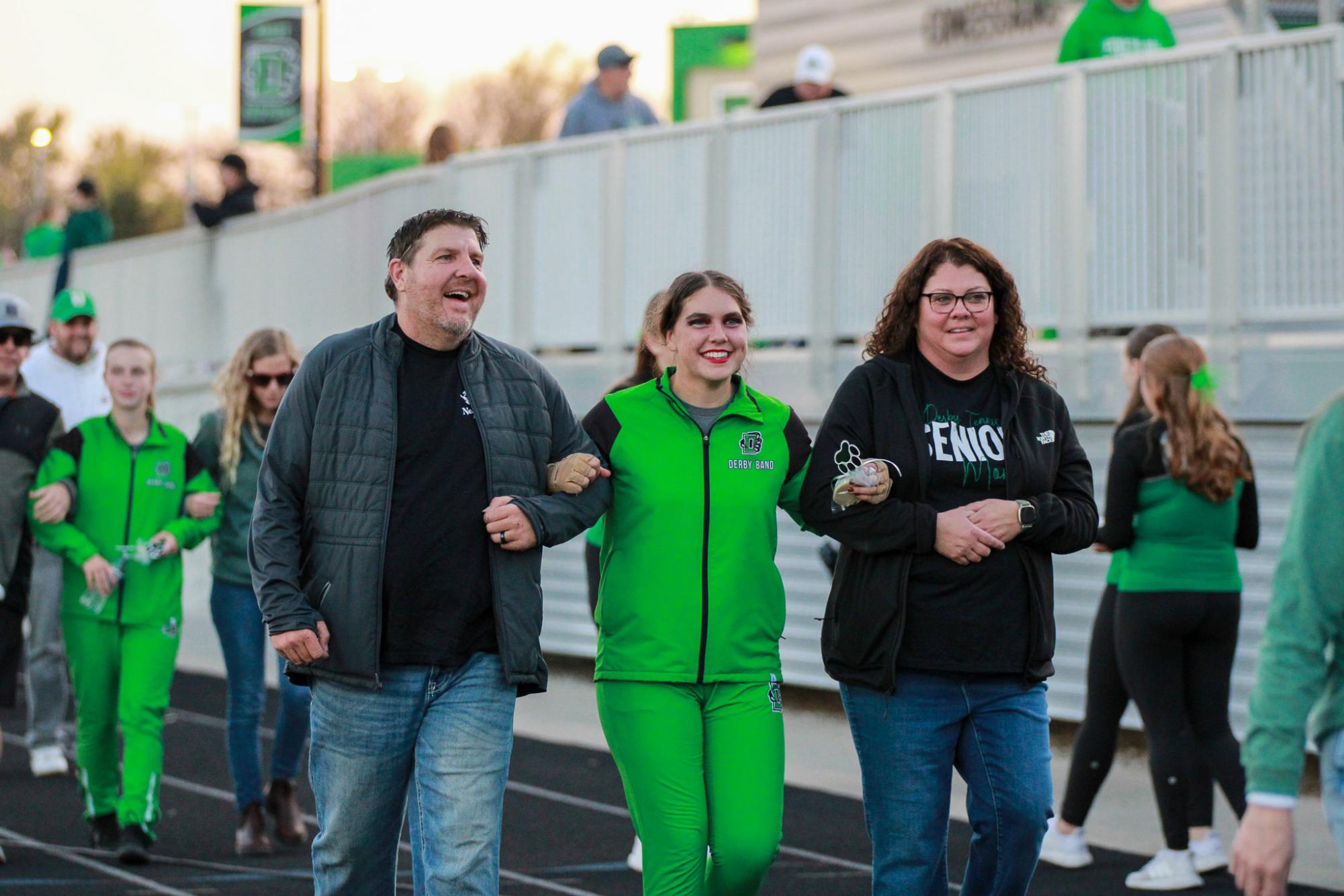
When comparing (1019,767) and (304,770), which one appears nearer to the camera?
(1019,767)

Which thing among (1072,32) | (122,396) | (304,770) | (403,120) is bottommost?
(304,770)

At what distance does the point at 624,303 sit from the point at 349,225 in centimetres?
450

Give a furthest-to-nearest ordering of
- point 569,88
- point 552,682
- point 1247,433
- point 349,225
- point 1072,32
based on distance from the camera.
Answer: point 569,88 → point 349,225 → point 552,682 → point 1072,32 → point 1247,433

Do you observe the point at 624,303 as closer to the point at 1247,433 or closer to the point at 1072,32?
the point at 1072,32

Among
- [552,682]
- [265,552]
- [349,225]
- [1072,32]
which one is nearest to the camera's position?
[265,552]

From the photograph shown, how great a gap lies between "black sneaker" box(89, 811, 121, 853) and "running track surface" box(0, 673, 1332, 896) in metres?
0.09

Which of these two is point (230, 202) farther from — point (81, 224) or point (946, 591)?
point (946, 591)

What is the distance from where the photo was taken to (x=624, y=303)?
14.9 m

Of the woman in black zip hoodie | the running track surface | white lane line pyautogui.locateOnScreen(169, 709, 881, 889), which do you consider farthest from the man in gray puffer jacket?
the running track surface

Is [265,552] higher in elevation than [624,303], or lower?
lower

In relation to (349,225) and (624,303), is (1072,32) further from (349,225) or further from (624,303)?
(349,225)

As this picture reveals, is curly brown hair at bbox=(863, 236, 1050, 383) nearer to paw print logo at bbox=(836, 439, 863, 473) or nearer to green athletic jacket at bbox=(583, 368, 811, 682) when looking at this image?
paw print logo at bbox=(836, 439, 863, 473)

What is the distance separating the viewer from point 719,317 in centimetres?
568

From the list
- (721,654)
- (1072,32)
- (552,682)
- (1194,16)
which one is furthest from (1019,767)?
(1194,16)
